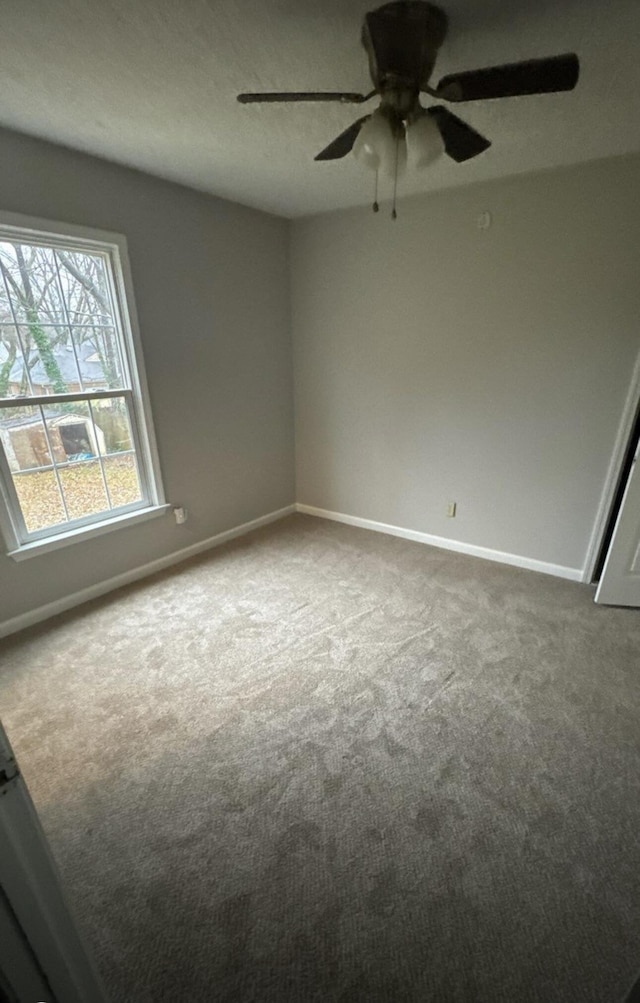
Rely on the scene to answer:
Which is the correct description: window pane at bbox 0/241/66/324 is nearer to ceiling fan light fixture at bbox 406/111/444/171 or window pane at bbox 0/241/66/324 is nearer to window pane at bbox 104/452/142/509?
window pane at bbox 104/452/142/509

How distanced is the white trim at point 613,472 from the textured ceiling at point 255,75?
3.98ft

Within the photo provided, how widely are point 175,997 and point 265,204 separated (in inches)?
151

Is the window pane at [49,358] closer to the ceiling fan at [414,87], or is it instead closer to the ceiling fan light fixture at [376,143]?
the ceiling fan at [414,87]

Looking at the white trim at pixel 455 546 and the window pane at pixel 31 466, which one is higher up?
the window pane at pixel 31 466

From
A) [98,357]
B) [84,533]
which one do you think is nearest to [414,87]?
[98,357]

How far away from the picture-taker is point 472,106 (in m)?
1.68

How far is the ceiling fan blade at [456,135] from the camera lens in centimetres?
140

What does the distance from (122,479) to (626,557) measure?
3.11 metres

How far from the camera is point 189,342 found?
2.89m

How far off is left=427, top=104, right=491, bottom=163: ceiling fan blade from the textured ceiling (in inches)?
8.0

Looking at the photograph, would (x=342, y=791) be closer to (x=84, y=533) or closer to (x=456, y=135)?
(x=84, y=533)

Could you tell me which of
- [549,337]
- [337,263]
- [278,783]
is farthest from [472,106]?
[278,783]

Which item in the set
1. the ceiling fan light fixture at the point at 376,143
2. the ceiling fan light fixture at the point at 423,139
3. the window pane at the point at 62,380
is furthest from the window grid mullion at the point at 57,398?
the ceiling fan light fixture at the point at 423,139

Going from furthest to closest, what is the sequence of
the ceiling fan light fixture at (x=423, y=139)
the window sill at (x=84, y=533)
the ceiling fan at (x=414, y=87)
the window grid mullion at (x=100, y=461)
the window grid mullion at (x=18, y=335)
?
the window grid mullion at (x=100, y=461) → the window sill at (x=84, y=533) → the window grid mullion at (x=18, y=335) → the ceiling fan light fixture at (x=423, y=139) → the ceiling fan at (x=414, y=87)
